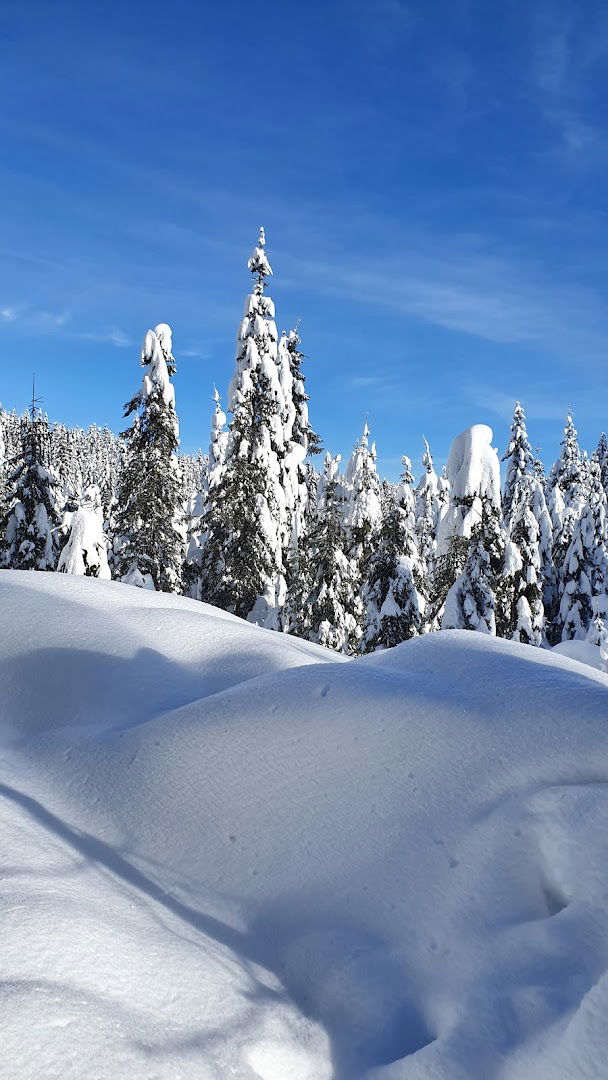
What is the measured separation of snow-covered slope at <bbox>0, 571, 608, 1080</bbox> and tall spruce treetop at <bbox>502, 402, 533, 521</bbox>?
28703 mm

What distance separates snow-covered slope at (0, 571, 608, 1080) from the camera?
2568 millimetres

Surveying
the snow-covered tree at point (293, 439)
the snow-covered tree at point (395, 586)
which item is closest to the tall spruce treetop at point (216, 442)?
the snow-covered tree at point (293, 439)

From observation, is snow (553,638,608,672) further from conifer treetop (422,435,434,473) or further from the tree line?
conifer treetop (422,435,434,473)

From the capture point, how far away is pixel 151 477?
69.8 ft

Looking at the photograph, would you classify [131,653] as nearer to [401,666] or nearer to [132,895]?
[401,666]

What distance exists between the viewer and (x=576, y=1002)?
2604 mm

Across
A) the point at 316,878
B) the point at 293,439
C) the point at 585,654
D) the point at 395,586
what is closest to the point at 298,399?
the point at 293,439

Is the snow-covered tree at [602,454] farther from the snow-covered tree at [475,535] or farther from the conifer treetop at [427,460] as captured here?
the snow-covered tree at [475,535]

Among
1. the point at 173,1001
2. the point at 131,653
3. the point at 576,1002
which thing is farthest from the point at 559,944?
the point at 131,653

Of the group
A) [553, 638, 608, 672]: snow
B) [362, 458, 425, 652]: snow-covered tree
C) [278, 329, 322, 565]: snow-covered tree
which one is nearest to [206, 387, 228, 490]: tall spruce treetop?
[278, 329, 322, 565]: snow-covered tree

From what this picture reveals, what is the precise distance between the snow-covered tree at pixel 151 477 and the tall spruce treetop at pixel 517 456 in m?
18.2

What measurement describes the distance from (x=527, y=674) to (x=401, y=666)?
4.18ft

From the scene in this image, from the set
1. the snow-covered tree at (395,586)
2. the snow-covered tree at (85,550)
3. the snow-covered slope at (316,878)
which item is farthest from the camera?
the snow-covered tree at (395,586)

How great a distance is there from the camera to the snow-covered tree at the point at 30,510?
797 inches
